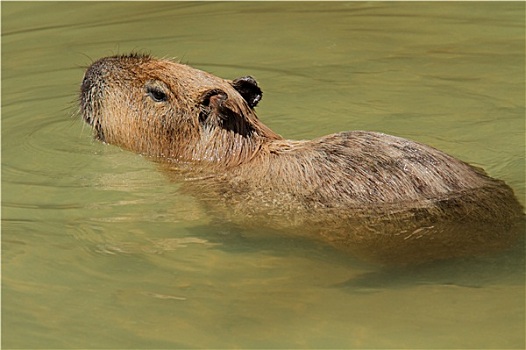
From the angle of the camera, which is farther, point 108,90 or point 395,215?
point 108,90

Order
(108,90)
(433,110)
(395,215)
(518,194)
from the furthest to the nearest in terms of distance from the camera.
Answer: (433,110), (108,90), (518,194), (395,215)

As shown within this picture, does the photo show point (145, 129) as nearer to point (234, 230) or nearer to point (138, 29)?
A: point (234, 230)

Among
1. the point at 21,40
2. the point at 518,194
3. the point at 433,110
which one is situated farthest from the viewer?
the point at 21,40

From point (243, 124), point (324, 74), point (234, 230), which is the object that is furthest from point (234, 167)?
point (324, 74)

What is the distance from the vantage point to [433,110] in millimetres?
7500

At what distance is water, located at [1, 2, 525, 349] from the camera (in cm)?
445

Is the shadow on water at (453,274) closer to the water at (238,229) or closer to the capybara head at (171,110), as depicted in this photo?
the water at (238,229)

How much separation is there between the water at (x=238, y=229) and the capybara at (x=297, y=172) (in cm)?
12

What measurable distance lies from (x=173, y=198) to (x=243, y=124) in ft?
1.98

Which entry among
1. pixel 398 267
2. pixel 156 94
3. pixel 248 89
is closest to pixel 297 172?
pixel 398 267

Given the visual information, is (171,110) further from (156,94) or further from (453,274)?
(453,274)

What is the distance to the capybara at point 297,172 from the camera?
511 cm

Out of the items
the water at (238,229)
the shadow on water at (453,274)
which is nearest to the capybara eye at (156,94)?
the water at (238,229)

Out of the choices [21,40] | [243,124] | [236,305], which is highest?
[21,40]
